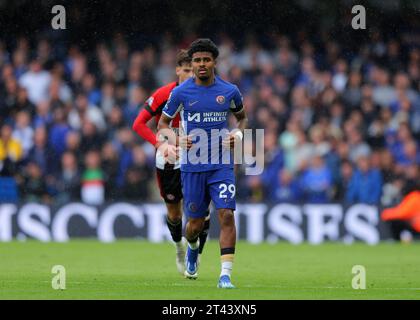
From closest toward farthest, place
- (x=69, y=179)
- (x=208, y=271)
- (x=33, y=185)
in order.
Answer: (x=208, y=271), (x=33, y=185), (x=69, y=179)

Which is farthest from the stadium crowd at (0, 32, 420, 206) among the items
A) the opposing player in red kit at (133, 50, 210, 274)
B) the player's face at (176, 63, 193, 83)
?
the player's face at (176, 63, 193, 83)

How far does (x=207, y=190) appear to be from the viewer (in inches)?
452

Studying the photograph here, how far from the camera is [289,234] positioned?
20.7m

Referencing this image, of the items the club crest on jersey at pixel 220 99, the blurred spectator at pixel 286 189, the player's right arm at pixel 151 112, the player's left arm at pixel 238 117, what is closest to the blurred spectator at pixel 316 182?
the blurred spectator at pixel 286 189

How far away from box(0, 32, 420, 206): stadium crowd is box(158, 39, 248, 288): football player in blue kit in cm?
949

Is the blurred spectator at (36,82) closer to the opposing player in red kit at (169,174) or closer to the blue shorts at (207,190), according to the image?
the opposing player in red kit at (169,174)

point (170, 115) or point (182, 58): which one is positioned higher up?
point (182, 58)

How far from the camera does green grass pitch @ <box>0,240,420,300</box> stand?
1063cm

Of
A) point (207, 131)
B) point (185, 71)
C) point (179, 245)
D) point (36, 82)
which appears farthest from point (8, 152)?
point (207, 131)

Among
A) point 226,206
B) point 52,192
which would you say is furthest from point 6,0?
point 226,206

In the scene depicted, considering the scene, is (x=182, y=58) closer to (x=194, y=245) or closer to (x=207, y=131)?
(x=207, y=131)

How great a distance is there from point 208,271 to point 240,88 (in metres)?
10.2

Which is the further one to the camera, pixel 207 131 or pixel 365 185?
pixel 365 185
